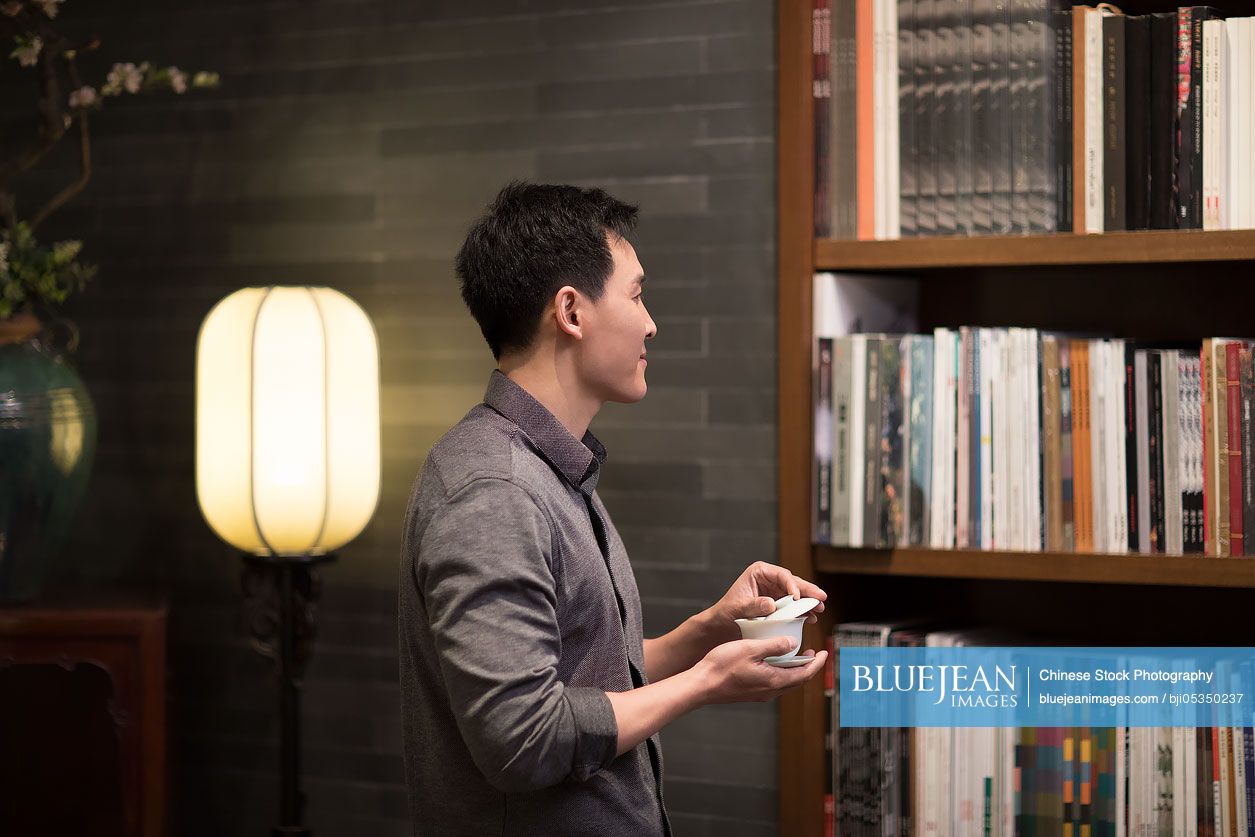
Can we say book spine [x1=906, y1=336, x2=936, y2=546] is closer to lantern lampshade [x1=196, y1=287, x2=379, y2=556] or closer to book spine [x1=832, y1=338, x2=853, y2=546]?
book spine [x1=832, y1=338, x2=853, y2=546]

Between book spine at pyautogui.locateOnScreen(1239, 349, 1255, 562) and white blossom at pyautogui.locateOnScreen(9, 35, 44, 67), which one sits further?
white blossom at pyautogui.locateOnScreen(9, 35, 44, 67)

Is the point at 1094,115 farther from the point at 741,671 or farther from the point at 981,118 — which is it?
the point at 741,671

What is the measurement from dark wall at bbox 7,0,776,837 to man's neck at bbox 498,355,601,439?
783 millimetres

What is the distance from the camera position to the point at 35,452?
95.3 inches

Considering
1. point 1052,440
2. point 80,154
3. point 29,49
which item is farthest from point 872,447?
Answer: point 80,154

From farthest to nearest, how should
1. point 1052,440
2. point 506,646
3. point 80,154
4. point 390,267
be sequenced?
1. point 80,154
2. point 390,267
3. point 1052,440
4. point 506,646

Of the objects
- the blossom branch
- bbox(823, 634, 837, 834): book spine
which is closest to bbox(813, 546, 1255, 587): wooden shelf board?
bbox(823, 634, 837, 834): book spine

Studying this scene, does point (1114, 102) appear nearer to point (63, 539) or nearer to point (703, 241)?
point (703, 241)

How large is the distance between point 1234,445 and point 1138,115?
1.71 feet

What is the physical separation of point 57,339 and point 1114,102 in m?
2.15

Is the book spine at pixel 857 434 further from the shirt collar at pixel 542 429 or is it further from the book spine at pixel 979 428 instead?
the shirt collar at pixel 542 429

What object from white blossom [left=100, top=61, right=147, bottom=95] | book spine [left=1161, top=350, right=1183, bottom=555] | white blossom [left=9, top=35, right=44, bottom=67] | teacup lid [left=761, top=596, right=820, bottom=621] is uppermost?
white blossom [left=9, top=35, right=44, bottom=67]

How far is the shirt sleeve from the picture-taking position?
138cm

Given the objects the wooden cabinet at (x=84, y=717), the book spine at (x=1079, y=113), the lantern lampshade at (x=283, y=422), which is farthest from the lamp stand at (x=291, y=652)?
the book spine at (x=1079, y=113)
